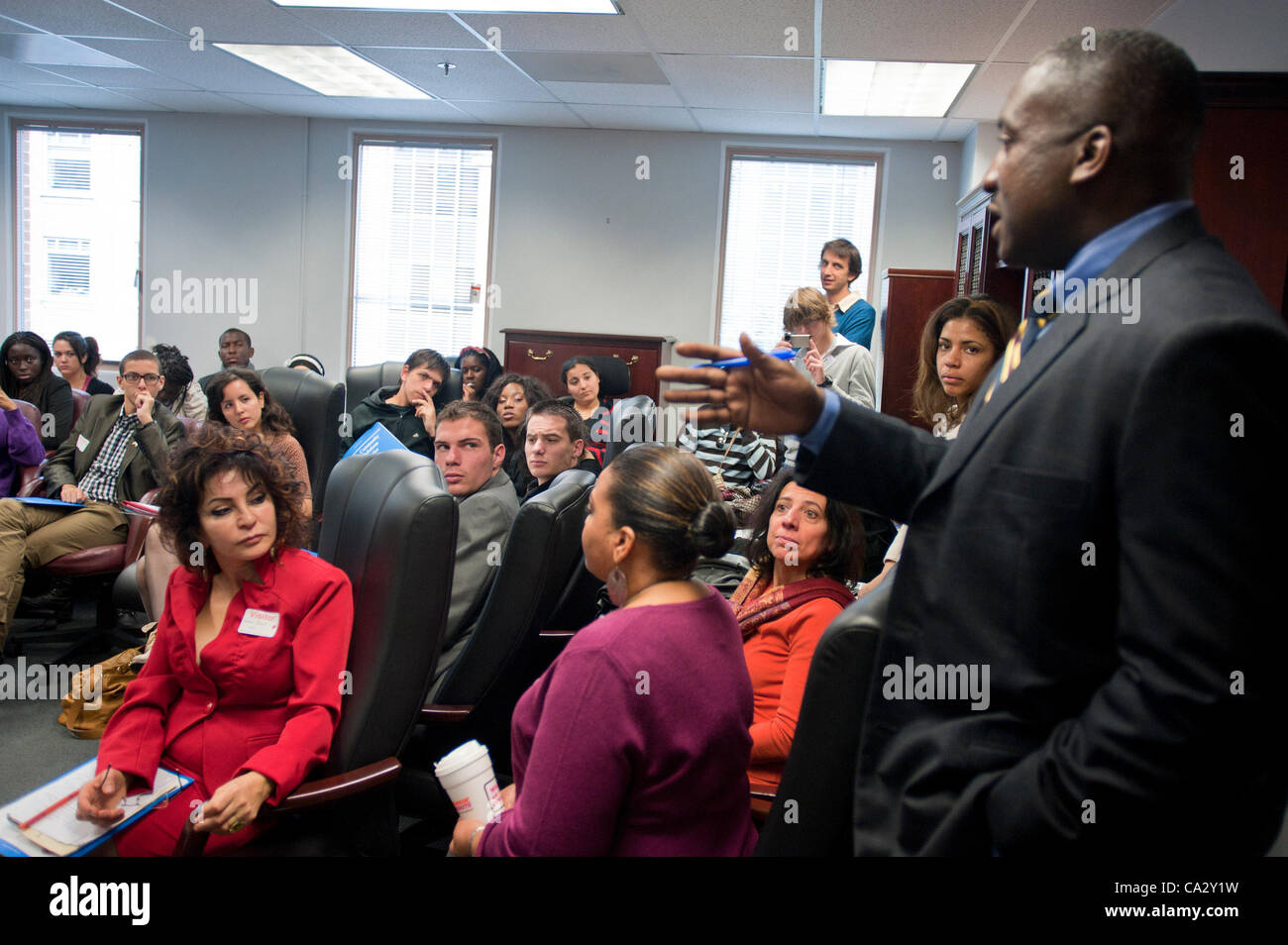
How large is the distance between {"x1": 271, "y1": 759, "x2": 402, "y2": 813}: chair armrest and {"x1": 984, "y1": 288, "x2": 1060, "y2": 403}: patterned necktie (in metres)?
1.23

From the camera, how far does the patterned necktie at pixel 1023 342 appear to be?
876mm

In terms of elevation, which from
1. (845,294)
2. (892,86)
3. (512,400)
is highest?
→ (892,86)

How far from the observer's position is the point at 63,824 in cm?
148

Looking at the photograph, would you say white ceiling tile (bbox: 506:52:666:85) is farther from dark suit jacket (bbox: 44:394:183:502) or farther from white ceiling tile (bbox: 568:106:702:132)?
dark suit jacket (bbox: 44:394:183:502)

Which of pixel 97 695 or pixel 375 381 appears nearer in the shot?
pixel 97 695

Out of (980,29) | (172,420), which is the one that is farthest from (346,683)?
(980,29)

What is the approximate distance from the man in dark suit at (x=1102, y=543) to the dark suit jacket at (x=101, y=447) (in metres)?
3.71

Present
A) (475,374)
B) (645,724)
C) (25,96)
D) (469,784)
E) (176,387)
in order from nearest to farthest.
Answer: (645,724) < (469,784) < (176,387) < (475,374) < (25,96)

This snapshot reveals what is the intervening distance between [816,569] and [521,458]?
1917 millimetres

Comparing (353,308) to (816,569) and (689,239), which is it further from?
(816,569)

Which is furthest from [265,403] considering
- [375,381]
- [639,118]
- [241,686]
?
[639,118]

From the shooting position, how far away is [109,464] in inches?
152

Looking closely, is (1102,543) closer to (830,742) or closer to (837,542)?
(830,742)

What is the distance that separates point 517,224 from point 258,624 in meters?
6.04
